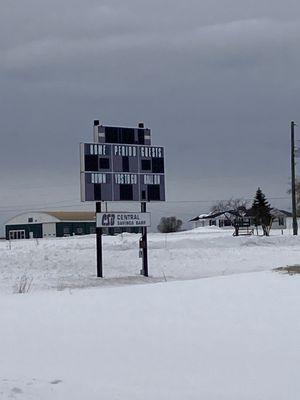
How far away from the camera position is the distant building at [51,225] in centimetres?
11031

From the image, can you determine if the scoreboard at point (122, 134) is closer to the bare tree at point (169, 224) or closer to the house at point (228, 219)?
the house at point (228, 219)

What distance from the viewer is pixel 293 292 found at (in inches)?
492

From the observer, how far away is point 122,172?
29.2m

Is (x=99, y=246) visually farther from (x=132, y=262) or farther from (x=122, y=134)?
(x=132, y=262)

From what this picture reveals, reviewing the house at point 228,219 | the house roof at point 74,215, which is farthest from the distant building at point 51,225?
the house at point 228,219

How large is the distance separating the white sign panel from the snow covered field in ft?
44.0

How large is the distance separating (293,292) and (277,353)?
3798 millimetres

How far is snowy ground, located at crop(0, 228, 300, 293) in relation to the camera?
27922mm

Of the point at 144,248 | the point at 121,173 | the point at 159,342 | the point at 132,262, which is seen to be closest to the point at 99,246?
the point at 144,248

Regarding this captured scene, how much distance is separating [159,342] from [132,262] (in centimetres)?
2521

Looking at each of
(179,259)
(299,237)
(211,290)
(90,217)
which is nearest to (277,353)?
(211,290)

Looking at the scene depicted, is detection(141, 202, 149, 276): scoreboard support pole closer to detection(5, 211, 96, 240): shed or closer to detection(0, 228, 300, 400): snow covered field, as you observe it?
detection(0, 228, 300, 400): snow covered field

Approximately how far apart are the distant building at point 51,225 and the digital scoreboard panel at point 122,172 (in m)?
76.3

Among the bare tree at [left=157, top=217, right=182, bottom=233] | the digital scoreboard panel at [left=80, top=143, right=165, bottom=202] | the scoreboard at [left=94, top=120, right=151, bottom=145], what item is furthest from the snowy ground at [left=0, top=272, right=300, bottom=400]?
the bare tree at [left=157, top=217, right=182, bottom=233]
